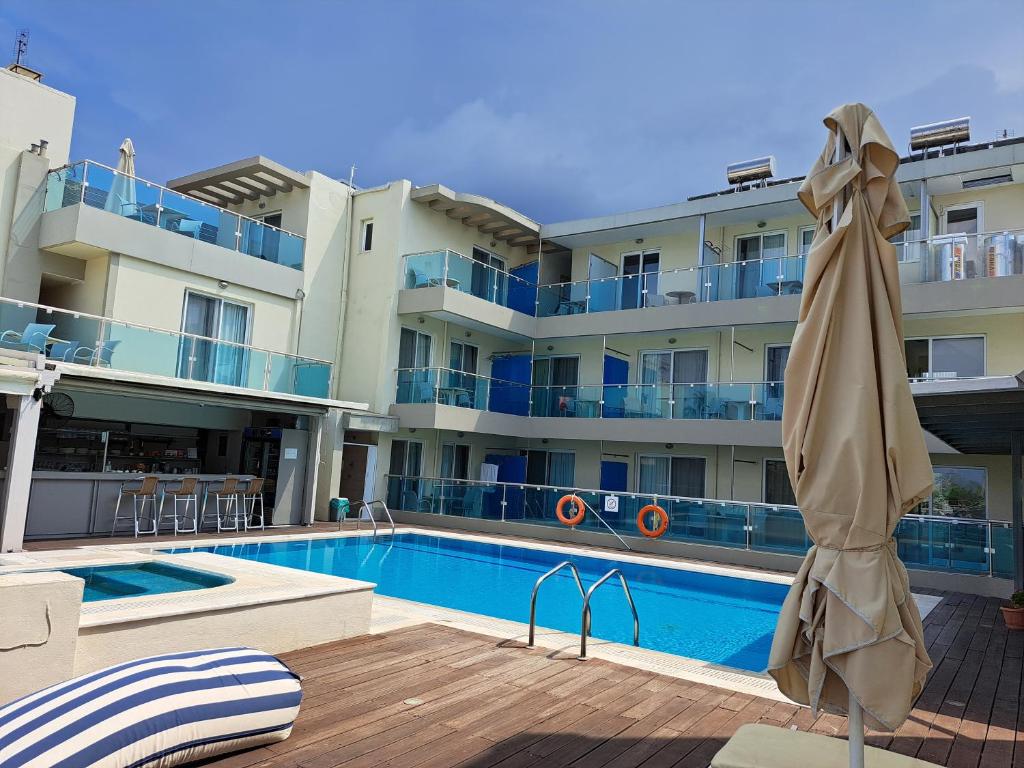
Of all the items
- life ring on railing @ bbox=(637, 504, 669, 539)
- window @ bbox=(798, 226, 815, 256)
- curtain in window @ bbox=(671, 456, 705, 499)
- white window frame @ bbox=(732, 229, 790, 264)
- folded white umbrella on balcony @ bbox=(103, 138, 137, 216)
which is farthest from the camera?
curtain in window @ bbox=(671, 456, 705, 499)

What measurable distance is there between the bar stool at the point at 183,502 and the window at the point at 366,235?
8329 mm

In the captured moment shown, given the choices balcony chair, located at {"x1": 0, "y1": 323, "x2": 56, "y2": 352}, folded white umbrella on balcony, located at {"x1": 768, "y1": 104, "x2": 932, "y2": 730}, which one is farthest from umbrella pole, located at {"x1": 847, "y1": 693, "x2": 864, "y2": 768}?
balcony chair, located at {"x1": 0, "y1": 323, "x2": 56, "y2": 352}

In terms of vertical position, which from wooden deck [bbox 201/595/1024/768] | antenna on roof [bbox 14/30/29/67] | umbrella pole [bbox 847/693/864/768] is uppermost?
antenna on roof [bbox 14/30/29/67]

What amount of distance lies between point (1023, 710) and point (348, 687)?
4903 millimetres

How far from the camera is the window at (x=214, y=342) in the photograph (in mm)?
14445

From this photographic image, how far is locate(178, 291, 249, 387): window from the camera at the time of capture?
14.4 m

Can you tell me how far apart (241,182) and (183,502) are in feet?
29.4

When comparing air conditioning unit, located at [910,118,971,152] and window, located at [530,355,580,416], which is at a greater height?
air conditioning unit, located at [910,118,971,152]

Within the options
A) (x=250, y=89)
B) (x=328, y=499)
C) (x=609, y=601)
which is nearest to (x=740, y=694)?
(x=609, y=601)

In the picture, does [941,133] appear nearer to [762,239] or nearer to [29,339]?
[762,239]

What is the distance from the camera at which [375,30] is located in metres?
16.1

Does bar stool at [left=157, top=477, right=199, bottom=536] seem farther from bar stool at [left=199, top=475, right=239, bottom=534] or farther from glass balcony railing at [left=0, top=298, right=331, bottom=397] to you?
glass balcony railing at [left=0, top=298, right=331, bottom=397]

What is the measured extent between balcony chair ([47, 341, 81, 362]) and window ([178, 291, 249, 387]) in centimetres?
189

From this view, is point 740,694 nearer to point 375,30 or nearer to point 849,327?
point 849,327
